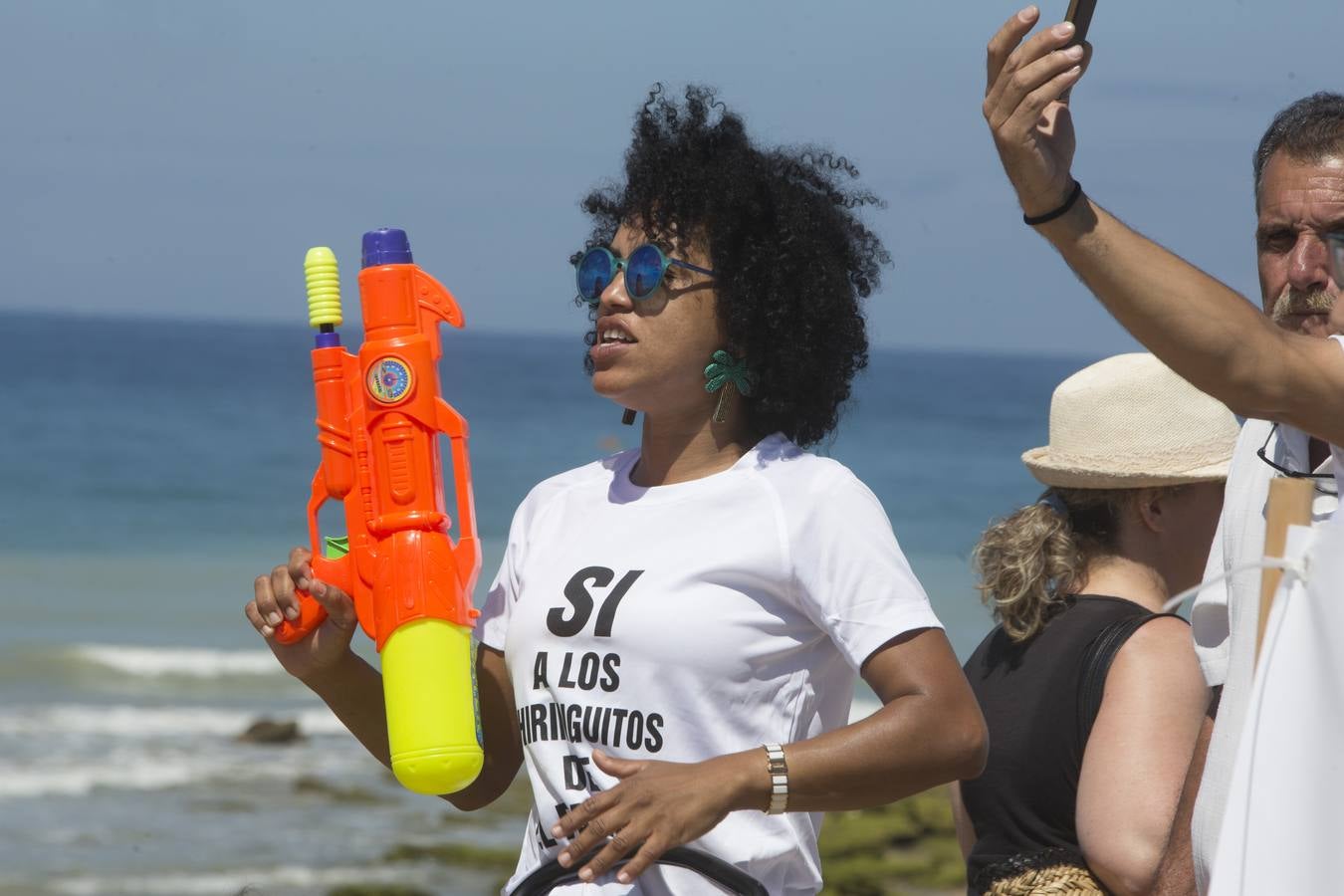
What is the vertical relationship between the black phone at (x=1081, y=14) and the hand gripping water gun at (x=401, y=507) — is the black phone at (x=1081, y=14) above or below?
above

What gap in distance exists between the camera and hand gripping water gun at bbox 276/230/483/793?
252 cm

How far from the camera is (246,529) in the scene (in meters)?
25.3

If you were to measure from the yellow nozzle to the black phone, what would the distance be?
1274 mm

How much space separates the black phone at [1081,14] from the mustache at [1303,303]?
0.91m

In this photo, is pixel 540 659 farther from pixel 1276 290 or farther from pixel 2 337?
pixel 2 337

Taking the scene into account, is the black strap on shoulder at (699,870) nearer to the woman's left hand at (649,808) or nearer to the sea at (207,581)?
the woman's left hand at (649,808)

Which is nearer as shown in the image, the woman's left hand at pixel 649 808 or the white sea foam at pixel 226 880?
the woman's left hand at pixel 649 808

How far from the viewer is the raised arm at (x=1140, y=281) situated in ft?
6.28

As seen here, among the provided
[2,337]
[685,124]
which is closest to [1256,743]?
[685,124]

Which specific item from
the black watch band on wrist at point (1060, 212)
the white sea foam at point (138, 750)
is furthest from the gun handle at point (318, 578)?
the white sea foam at point (138, 750)

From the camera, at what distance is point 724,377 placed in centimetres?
284

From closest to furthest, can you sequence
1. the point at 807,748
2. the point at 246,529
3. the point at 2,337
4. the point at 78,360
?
the point at 807,748
the point at 246,529
the point at 78,360
the point at 2,337

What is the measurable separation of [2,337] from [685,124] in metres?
57.0

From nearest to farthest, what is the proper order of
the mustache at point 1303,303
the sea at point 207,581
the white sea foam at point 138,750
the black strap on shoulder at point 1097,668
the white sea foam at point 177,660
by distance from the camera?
the mustache at point 1303,303, the black strap on shoulder at point 1097,668, the sea at point 207,581, the white sea foam at point 138,750, the white sea foam at point 177,660
